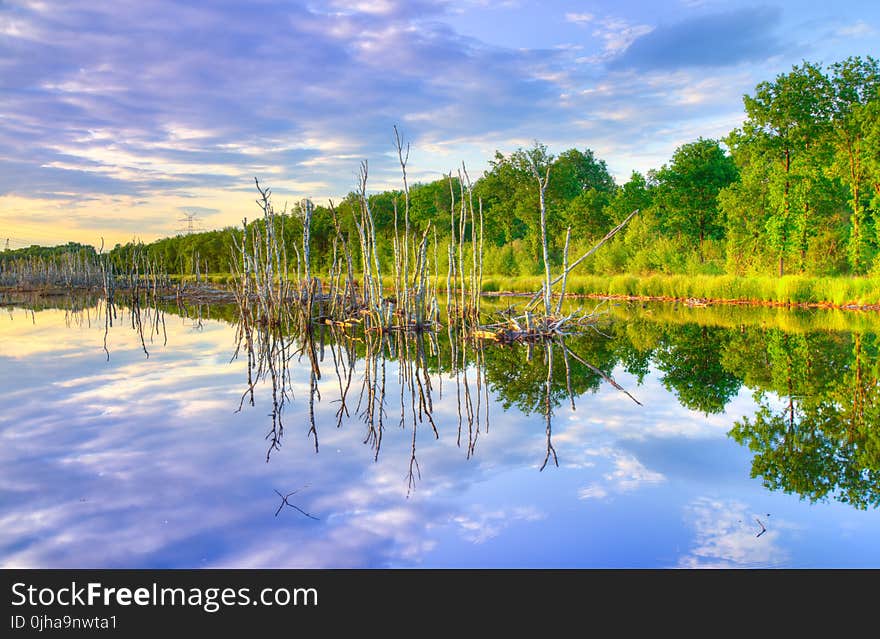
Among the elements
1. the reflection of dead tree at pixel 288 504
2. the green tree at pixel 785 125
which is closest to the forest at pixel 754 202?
the green tree at pixel 785 125

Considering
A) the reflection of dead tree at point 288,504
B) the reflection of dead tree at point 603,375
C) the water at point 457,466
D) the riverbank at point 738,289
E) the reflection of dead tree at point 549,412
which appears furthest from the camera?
the riverbank at point 738,289

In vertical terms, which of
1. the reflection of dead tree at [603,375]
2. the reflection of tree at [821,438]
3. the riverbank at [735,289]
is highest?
the riverbank at [735,289]

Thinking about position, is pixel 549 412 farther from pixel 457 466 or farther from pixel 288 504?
pixel 288 504

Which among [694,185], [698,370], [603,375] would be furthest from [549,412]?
[694,185]

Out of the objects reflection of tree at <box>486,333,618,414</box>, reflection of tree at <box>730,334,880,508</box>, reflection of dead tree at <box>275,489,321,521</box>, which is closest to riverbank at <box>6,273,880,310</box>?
reflection of tree at <box>486,333,618,414</box>

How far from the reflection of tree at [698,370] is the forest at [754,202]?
607 centimetres

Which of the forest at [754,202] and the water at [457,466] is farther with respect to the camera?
the forest at [754,202]

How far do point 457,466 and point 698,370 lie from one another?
7271 mm

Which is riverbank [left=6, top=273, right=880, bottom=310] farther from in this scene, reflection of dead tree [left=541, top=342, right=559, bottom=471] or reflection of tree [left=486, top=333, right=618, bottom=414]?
reflection of dead tree [left=541, top=342, right=559, bottom=471]

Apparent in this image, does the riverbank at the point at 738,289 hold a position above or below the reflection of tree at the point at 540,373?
above

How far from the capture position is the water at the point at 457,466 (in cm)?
482

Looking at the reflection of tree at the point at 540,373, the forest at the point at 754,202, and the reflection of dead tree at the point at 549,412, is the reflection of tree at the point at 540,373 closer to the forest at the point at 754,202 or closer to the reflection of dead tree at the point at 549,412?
the reflection of dead tree at the point at 549,412
